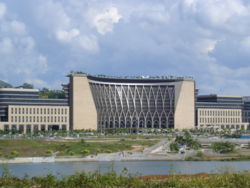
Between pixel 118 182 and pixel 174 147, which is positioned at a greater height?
pixel 118 182

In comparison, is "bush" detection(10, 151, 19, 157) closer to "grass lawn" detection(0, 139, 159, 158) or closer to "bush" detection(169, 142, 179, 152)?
"grass lawn" detection(0, 139, 159, 158)

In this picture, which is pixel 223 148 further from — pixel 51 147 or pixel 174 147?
pixel 51 147

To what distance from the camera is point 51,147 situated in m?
143

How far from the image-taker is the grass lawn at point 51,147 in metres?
133

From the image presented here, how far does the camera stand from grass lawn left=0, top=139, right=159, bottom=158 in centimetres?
13338

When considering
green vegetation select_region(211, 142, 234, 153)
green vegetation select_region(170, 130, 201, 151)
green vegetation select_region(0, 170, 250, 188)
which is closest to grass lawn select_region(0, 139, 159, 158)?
green vegetation select_region(170, 130, 201, 151)

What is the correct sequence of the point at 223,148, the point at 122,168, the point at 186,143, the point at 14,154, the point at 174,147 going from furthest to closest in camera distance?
Answer: the point at 186,143
the point at 174,147
the point at 223,148
the point at 14,154
the point at 122,168

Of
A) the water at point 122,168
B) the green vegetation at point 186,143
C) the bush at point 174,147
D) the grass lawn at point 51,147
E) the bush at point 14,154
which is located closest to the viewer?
the water at point 122,168

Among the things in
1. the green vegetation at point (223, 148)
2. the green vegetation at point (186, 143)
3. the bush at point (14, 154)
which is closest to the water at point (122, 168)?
the bush at point (14, 154)

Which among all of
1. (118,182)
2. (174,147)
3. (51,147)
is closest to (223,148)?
(174,147)

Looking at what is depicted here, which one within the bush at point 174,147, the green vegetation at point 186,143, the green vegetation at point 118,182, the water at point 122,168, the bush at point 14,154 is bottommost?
the water at point 122,168

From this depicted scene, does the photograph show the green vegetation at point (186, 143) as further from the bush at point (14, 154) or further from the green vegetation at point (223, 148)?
the bush at point (14, 154)

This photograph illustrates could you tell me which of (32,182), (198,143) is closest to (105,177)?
(32,182)

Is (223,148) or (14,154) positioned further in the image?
(223,148)
